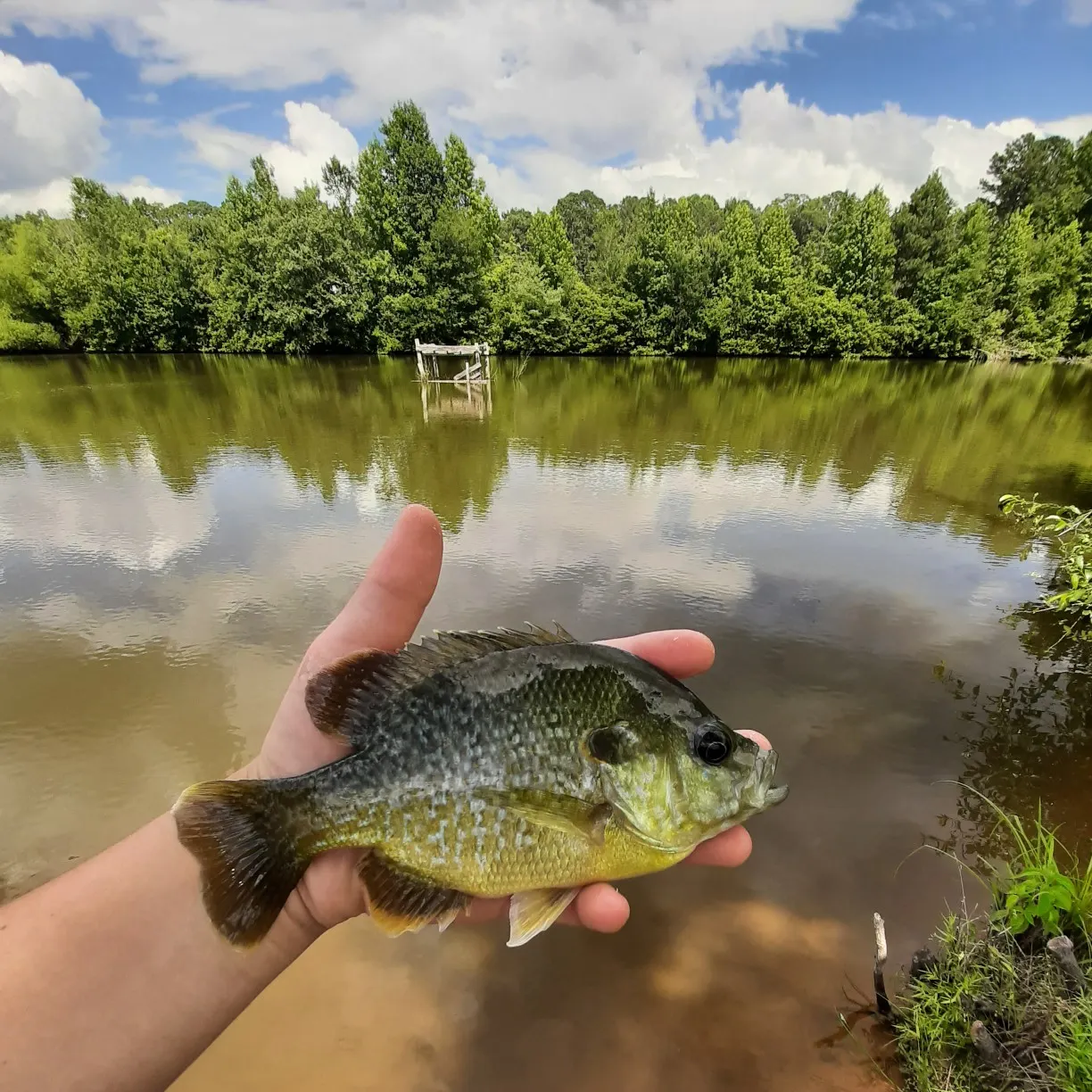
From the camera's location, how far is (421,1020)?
11.9 feet

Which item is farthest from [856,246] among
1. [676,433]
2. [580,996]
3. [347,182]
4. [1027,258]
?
[580,996]

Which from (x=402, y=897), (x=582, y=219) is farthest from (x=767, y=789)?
(x=582, y=219)

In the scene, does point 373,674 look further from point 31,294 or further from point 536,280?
point 31,294

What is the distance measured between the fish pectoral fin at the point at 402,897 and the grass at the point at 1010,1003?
2.50 meters

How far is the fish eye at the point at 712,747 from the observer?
2062mm

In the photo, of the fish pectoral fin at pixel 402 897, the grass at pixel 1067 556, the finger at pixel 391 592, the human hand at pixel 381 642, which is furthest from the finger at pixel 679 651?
the grass at pixel 1067 556

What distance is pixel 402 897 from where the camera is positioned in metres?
2.09

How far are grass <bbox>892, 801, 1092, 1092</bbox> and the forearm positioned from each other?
3072mm

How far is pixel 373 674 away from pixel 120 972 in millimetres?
1216

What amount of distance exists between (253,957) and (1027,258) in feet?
180

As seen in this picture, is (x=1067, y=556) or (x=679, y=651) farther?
(x=1067, y=556)

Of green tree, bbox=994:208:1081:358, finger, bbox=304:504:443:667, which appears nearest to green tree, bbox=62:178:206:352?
finger, bbox=304:504:443:667

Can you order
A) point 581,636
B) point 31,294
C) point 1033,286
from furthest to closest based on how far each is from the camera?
point 31,294
point 1033,286
point 581,636

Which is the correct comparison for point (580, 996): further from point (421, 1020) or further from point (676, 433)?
point (676, 433)
